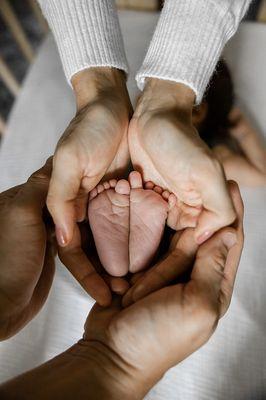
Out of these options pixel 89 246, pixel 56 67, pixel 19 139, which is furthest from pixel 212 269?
pixel 56 67

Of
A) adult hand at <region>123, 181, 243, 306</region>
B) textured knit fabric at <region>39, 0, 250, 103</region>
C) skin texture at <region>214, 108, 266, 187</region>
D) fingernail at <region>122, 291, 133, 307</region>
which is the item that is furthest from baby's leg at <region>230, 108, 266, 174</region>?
fingernail at <region>122, 291, 133, 307</region>

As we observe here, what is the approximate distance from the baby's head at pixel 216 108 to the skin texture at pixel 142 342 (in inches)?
21.1

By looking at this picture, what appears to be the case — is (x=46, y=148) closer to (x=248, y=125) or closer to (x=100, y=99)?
(x=100, y=99)

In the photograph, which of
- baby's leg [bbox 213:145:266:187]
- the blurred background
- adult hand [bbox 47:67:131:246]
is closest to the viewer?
adult hand [bbox 47:67:131:246]

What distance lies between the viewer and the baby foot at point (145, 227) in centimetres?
61

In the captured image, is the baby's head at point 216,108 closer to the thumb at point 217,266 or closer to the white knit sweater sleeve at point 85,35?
the white knit sweater sleeve at point 85,35

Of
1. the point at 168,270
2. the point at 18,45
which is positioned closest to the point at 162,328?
the point at 168,270

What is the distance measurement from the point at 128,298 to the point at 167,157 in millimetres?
199

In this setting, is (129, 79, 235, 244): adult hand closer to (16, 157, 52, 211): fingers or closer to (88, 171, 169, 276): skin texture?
(88, 171, 169, 276): skin texture

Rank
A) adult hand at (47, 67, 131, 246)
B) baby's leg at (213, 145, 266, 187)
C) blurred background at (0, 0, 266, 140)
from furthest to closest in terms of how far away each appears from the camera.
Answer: blurred background at (0, 0, 266, 140)
baby's leg at (213, 145, 266, 187)
adult hand at (47, 67, 131, 246)

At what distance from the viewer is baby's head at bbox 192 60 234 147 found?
3.20 feet

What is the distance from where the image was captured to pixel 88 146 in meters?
0.58

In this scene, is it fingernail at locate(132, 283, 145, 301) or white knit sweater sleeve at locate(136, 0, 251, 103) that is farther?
white knit sweater sleeve at locate(136, 0, 251, 103)

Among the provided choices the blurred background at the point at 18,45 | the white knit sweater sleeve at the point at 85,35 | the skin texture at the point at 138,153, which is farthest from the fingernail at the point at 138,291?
the blurred background at the point at 18,45
